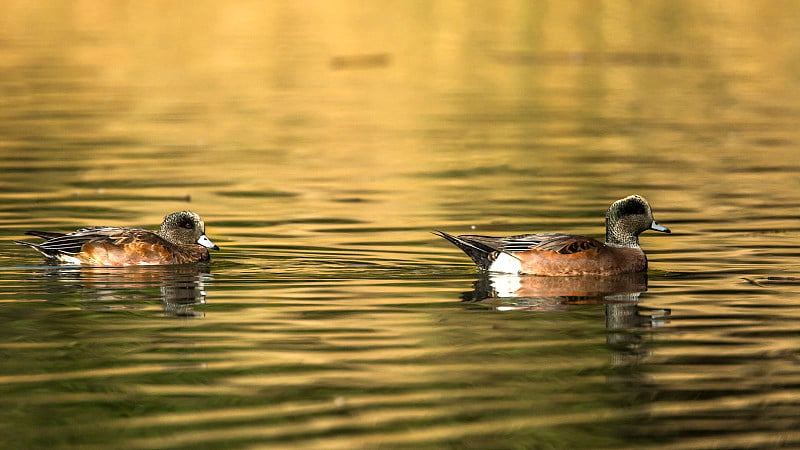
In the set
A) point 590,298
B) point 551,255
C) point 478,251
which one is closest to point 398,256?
point 478,251

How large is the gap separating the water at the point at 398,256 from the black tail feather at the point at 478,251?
18cm

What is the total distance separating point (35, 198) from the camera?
61.4 feet

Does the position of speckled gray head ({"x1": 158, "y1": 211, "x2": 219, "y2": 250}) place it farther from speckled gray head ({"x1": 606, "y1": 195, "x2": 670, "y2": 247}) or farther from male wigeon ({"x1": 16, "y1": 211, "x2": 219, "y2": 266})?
speckled gray head ({"x1": 606, "y1": 195, "x2": 670, "y2": 247})

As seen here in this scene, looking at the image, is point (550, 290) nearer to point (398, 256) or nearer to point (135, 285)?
point (398, 256)

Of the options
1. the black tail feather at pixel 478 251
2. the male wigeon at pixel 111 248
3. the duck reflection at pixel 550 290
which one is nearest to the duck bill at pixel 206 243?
the male wigeon at pixel 111 248

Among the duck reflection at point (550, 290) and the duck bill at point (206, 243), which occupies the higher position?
the duck bill at point (206, 243)

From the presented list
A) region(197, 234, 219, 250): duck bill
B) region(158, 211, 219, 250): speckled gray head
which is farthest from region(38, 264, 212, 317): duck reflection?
region(158, 211, 219, 250): speckled gray head

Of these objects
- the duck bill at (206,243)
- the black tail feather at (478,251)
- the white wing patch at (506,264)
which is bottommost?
the white wing patch at (506,264)

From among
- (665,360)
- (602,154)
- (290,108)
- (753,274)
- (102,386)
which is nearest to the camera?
(102,386)

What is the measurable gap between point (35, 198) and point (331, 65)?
2079 cm

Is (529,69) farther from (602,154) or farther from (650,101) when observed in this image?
(602,154)

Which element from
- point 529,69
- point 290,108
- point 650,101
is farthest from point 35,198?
point 529,69

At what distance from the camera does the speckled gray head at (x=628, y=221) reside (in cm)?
1430

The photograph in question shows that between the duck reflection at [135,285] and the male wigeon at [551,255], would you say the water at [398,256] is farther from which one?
the male wigeon at [551,255]
